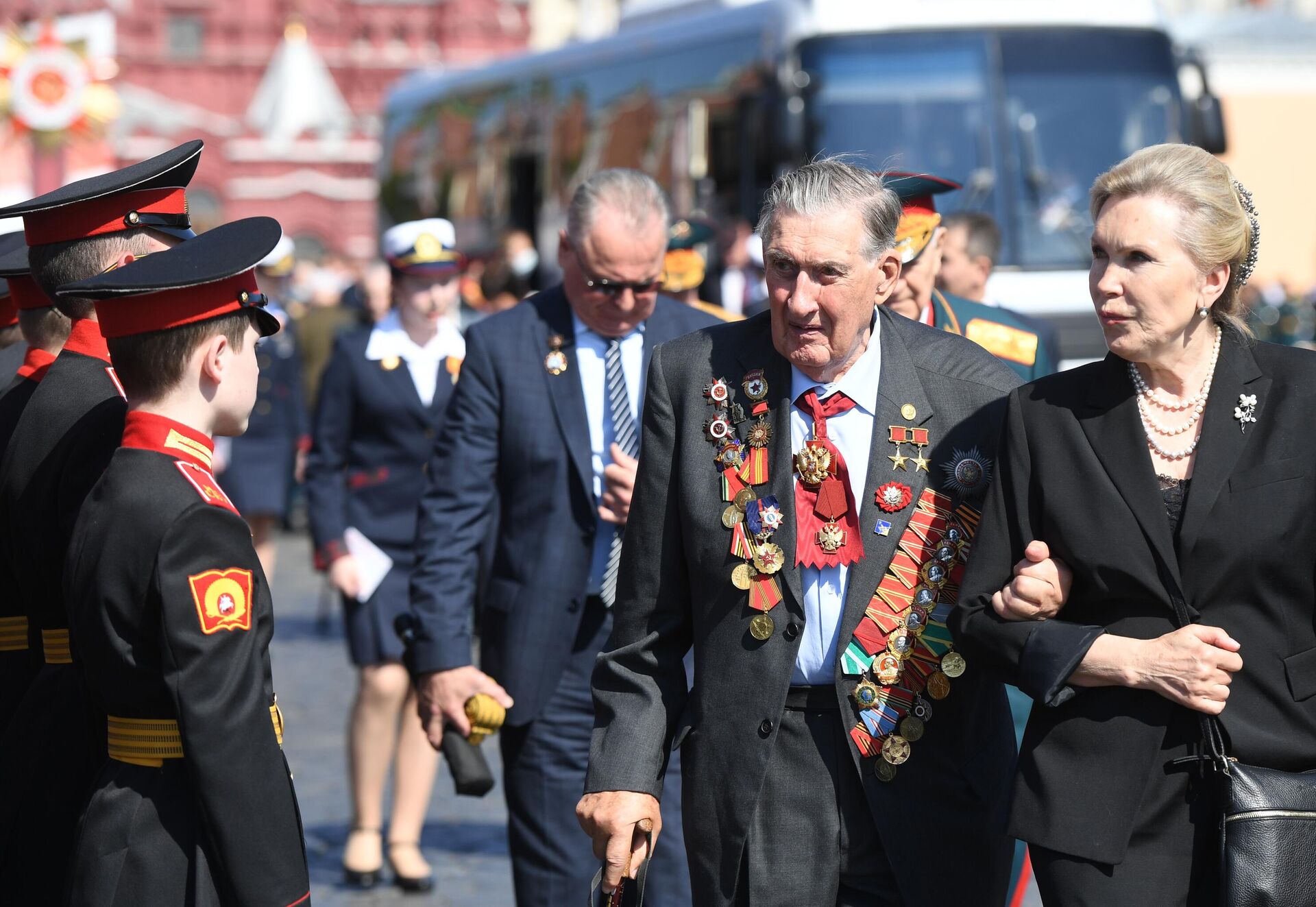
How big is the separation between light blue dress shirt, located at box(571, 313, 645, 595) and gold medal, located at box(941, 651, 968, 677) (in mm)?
1668

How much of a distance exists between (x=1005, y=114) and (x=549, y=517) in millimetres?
9178

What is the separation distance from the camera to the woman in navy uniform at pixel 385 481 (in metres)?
7.36

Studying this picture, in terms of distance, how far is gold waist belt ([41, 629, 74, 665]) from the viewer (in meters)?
3.87

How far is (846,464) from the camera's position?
12.4 ft

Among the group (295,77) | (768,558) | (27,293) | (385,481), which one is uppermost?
(27,293)

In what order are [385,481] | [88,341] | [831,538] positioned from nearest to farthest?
[831,538]
[88,341]
[385,481]

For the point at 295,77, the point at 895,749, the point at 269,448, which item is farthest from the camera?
the point at 295,77

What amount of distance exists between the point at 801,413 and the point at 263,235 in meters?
1.11

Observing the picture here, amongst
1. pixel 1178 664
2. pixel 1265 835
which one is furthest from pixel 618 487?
pixel 1265 835

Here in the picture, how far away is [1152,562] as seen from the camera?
341cm

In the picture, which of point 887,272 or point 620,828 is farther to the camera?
point 887,272

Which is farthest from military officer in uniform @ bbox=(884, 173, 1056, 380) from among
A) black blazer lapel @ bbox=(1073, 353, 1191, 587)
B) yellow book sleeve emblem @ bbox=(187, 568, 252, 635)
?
yellow book sleeve emblem @ bbox=(187, 568, 252, 635)

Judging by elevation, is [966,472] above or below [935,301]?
above

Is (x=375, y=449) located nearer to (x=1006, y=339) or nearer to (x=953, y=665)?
(x=1006, y=339)
